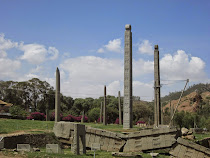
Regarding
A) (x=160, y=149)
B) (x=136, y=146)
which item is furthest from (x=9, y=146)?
(x=160, y=149)

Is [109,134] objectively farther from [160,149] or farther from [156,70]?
[156,70]

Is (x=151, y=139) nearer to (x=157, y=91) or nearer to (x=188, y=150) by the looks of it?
(x=188, y=150)

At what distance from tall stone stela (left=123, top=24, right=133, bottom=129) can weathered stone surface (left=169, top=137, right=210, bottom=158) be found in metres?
12.8

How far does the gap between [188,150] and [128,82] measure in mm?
14375

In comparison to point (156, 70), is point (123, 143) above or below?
below

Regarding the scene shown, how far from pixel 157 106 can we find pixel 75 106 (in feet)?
171

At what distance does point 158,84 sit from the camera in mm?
24969

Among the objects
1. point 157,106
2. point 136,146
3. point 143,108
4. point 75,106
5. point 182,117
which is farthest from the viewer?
point 75,106

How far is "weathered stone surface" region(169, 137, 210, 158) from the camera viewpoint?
17731 millimetres

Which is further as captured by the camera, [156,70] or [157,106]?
[156,70]

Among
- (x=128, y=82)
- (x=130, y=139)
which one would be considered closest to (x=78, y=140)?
(x=130, y=139)

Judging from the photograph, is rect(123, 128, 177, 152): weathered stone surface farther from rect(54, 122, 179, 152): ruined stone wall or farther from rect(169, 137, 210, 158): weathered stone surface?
rect(169, 137, 210, 158): weathered stone surface

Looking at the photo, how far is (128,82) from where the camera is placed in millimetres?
31656

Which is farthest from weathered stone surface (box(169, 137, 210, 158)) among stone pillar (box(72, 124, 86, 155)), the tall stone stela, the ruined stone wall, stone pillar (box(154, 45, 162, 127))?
the tall stone stela
